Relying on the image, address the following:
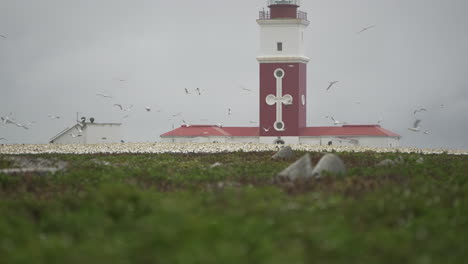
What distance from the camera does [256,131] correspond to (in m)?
64.5

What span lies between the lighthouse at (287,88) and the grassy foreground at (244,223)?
1575 inches

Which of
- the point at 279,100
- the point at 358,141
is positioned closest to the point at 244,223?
the point at 279,100

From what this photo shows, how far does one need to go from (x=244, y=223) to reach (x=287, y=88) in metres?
47.8

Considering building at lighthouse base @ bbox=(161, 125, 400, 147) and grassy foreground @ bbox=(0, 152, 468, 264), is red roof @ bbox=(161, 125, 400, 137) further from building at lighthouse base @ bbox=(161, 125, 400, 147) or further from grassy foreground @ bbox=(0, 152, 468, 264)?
grassy foreground @ bbox=(0, 152, 468, 264)

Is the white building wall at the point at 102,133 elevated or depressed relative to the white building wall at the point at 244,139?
elevated

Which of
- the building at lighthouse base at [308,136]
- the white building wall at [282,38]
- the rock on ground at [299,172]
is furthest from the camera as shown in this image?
the building at lighthouse base at [308,136]

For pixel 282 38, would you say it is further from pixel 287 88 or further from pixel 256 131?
pixel 256 131

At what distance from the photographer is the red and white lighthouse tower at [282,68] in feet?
194

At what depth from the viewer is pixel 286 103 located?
6012cm

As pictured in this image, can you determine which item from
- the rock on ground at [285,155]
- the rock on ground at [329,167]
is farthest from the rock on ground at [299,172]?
the rock on ground at [285,155]

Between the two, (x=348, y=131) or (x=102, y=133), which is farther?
(x=348, y=131)

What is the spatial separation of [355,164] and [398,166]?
2.17 meters

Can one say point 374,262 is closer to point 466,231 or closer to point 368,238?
point 368,238

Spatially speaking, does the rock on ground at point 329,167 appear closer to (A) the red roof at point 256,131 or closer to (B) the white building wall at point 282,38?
(B) the white building wall at point 282,38
